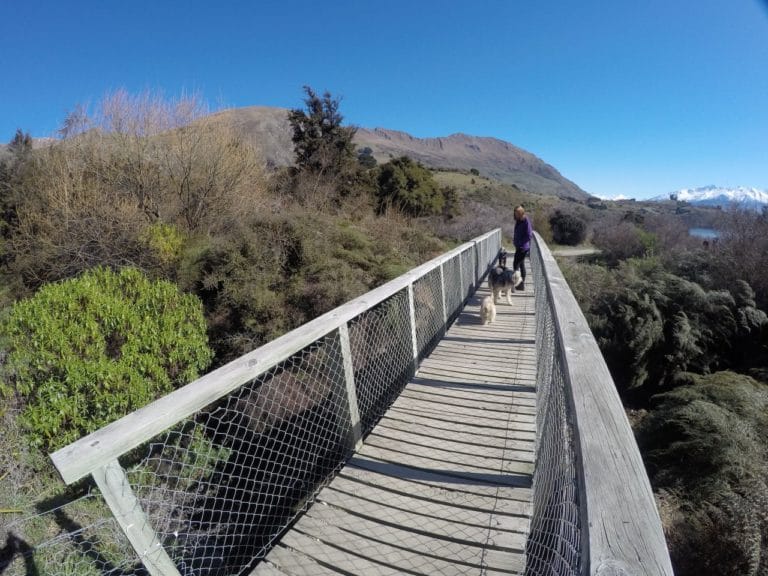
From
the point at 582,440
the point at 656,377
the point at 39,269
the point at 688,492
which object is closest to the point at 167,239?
the point at 39,269

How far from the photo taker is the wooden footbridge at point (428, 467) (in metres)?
1.12

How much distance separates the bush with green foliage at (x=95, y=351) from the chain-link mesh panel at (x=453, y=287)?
4001 millimetres

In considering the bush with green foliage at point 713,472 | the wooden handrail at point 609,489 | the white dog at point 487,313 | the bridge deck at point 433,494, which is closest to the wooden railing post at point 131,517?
the bridge deck at point 433,494

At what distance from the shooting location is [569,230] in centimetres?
2809

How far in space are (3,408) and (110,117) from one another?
8284mm

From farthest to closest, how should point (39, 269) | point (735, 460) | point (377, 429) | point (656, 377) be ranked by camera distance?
point (39, 269) → point (656, 377) → point (735, 460) → point (377, 429)

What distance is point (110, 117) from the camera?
1009 cm

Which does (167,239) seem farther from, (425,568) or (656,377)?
(656,377)

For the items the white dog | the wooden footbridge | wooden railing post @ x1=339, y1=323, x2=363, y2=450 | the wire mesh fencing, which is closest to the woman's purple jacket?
the white dog

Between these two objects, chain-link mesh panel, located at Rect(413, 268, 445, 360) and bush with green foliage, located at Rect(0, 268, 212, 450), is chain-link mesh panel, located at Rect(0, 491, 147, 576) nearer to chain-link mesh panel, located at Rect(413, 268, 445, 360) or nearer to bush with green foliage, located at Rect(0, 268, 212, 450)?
bush with green foliage, located at Rect(0, 268, 212, 450)

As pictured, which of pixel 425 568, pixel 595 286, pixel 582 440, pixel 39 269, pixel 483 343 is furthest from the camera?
pixel 595 286

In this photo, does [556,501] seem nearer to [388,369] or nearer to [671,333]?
[388,369]

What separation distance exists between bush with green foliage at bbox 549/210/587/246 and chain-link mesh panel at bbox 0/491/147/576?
29.7m

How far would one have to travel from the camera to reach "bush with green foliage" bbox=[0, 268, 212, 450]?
4.55 metres
